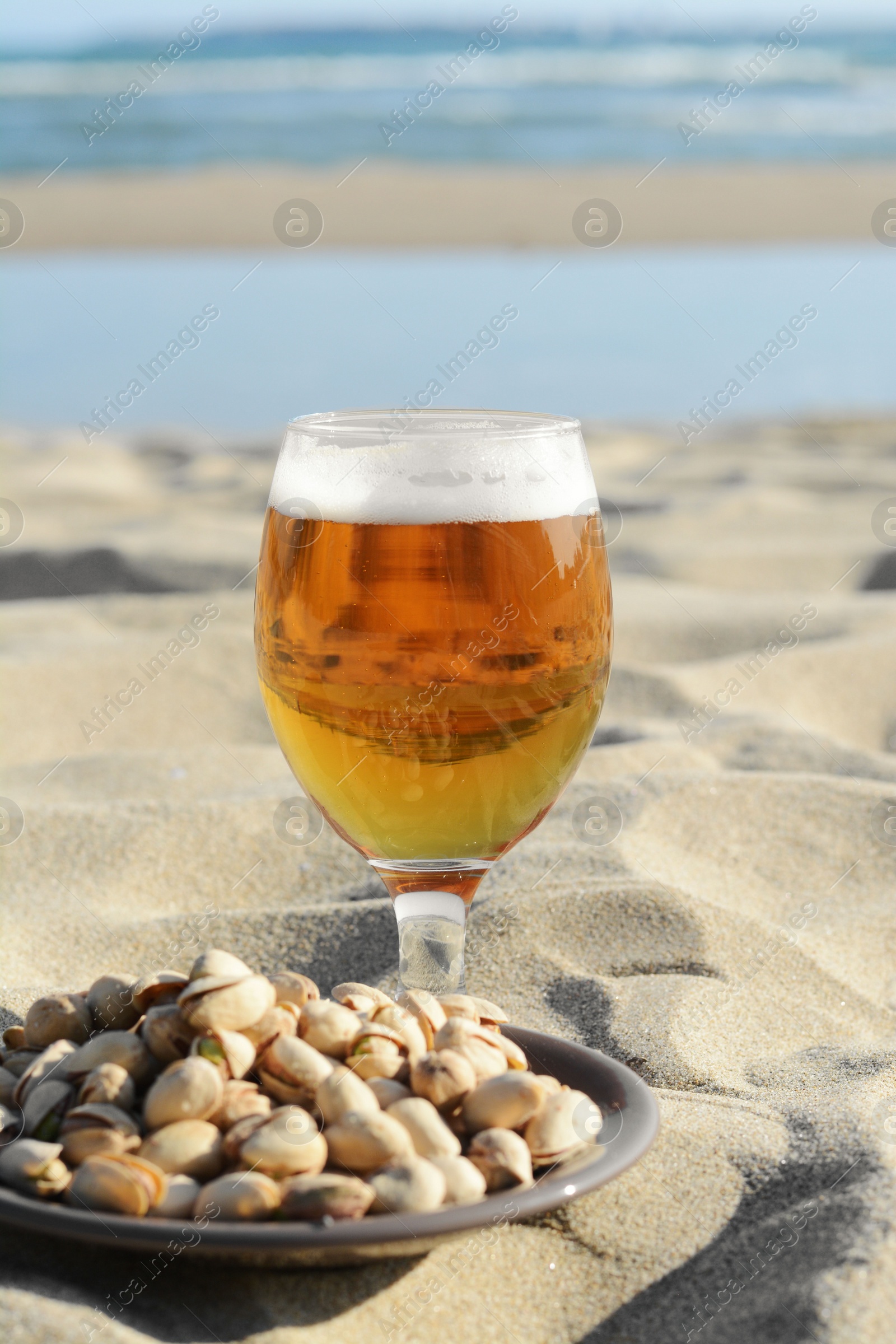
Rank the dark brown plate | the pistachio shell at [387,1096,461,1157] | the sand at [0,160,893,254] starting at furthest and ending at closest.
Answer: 1. the sand at [0,160,893,254]
2. the pistachio shell at [387,1096,461,1157]
3. the dark brown plate

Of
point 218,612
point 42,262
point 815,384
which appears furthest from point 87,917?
point 42,262

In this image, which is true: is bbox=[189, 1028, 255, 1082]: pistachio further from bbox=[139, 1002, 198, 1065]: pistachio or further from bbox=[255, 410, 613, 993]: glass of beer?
bbox=[255, 410, 613, 993]: glass of beer

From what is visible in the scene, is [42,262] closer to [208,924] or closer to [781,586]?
[781,586]

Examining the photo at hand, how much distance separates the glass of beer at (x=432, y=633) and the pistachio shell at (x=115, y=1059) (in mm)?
335

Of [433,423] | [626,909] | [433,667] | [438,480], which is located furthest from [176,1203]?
[626,909]

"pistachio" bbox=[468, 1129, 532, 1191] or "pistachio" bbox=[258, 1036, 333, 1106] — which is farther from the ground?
"pistachio" bbox=[258, 1036, 333, 1106]

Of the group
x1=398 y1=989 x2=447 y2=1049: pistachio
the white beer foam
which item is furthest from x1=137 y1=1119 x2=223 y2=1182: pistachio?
the white beer foam

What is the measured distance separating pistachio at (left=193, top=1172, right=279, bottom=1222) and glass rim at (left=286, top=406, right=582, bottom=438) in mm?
678

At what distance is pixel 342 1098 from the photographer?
109 centimetres

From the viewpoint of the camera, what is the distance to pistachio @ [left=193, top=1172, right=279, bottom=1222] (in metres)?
1.02

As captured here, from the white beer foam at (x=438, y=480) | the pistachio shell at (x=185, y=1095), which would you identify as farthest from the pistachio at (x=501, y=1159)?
the white beer foam at (x=438, y=480)

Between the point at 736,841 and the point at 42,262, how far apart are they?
10628mm

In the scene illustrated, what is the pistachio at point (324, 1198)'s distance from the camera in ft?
3.32

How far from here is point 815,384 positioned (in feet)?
26.6
